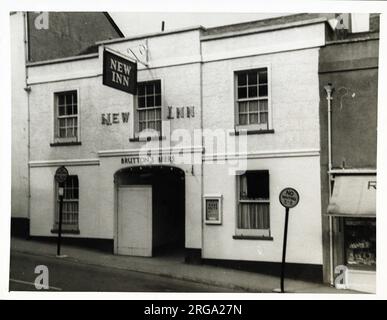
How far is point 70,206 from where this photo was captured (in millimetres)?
8070

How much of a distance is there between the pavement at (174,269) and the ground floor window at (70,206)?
1.24ft

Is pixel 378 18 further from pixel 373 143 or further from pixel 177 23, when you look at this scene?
pixel 177 23

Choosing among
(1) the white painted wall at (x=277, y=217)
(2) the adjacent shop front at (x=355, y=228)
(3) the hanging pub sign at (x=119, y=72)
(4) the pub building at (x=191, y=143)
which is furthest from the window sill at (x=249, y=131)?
(3) the hanging pub sign at (x=119, y=72)

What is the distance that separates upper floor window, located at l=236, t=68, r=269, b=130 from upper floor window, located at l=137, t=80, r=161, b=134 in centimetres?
148

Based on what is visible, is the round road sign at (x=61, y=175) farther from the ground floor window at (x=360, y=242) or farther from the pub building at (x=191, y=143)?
the ground floor window at (x=360, y=242)

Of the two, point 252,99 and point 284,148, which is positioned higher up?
point 252,99

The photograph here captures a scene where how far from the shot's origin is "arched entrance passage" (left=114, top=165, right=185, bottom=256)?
26.3 ft

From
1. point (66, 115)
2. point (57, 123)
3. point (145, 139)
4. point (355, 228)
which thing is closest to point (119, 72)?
point (145, 139)

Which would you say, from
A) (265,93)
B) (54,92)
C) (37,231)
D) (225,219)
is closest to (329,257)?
(225,219)

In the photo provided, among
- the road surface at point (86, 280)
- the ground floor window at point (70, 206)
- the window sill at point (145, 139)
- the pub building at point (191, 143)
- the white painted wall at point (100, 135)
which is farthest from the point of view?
the ground floor window at point (70, 206)

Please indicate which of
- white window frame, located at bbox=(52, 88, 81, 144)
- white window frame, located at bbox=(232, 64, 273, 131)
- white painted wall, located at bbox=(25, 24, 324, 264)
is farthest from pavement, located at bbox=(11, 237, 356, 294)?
white window frame, located at bbox=(232, 64, 273, 131)

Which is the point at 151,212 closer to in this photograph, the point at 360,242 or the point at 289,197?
the point at 289,197

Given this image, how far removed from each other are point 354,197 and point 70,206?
4962 millimetres

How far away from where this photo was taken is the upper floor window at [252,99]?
305 inches
